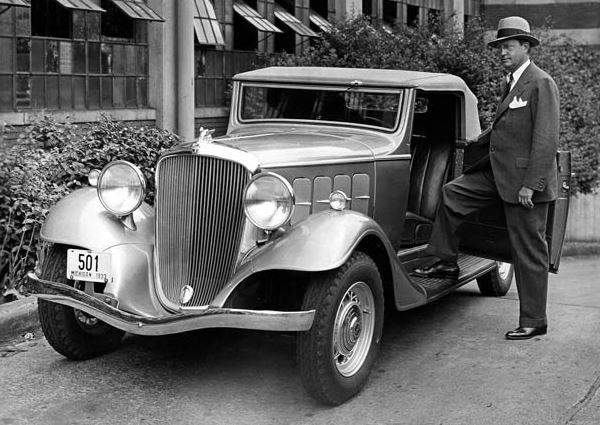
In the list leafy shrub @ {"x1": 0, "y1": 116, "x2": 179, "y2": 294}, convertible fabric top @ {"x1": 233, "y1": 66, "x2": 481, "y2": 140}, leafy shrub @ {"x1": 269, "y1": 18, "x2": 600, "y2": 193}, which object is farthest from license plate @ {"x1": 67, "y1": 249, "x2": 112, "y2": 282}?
leafy shrub @ {"x1": 269, "y1": 18, "x2": 600, "y2": 193}

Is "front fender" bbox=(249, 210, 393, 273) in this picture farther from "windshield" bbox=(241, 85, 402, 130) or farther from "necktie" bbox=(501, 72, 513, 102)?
"necktie" bbox=(501, 72, 513, 102)

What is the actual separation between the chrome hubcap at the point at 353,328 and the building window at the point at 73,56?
5836 mm

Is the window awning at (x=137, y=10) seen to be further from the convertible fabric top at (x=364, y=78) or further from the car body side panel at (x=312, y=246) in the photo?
the car body side panel at (x=312, y=246)

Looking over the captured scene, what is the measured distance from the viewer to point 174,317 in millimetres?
4719

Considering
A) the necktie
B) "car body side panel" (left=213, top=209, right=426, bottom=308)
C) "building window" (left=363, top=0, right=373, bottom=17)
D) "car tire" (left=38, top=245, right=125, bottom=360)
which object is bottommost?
"car tire" (left=38, top=245, right=125, bottom=360)

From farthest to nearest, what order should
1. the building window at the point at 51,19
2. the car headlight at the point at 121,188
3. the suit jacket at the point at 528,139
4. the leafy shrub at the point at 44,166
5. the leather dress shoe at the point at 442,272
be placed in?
the building window at the point at 51,19
the leafy shrub at the point at 44,166
the leather dress shoe at the point at 442,272
the suit jacket at the point at 528,139
the car headlight at the point at 121,188

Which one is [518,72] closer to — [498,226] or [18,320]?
[498,226]

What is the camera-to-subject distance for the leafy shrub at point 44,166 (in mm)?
6828

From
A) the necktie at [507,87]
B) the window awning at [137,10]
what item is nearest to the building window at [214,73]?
the window awning at [137,10]

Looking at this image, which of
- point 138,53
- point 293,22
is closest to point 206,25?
point 138,53

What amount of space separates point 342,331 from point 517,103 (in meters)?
2.04

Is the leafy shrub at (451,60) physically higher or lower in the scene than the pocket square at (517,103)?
higher

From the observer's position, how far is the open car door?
6031 millimetres

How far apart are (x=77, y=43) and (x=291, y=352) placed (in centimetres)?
622
